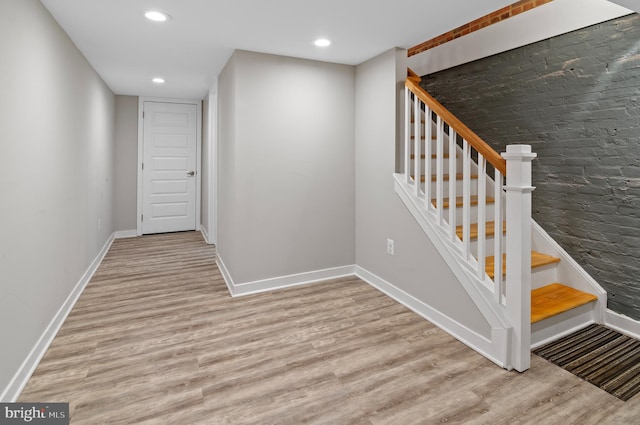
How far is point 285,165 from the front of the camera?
3.24 metres

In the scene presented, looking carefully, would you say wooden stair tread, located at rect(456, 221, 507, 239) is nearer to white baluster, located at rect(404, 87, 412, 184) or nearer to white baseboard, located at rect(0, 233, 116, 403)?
white baluster, located at rect(404, 87, 412, 184)

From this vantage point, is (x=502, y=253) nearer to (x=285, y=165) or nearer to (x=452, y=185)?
(x=452, y=185)

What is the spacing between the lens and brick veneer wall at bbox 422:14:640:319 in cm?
234

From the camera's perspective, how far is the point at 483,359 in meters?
2.09

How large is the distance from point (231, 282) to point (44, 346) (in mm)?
1385

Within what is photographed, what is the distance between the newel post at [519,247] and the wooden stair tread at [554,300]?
1.01 ft

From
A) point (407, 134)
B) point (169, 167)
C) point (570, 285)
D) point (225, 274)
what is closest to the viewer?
point (570, 285)

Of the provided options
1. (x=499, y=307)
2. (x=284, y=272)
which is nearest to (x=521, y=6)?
(x=499, y=307)

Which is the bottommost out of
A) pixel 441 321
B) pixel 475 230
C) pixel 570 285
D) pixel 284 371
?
pixel 284 371

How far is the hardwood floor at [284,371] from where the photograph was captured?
64.1 inches

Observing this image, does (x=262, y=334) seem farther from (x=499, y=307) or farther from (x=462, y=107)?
(x=462, y=107)

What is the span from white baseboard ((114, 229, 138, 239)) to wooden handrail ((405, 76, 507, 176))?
185 inches

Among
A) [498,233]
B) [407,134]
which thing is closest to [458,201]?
[407,134]

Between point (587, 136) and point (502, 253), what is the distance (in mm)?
1191
